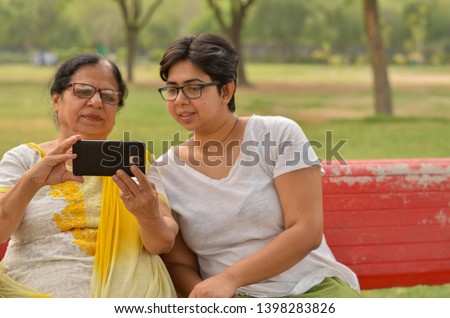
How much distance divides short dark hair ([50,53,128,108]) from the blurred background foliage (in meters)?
62.0

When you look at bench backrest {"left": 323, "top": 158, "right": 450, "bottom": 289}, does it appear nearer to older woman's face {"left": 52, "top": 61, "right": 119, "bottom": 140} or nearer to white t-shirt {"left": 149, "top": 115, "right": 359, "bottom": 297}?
white t-shirt {"left": 149, "top": 115, "right": 359, "bottom": 297}

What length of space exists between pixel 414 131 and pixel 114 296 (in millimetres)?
13068

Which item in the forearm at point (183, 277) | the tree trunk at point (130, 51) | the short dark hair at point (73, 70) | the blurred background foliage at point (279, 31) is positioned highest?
the blurred background foliage at point (279, 31)

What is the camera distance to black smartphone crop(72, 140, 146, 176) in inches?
115

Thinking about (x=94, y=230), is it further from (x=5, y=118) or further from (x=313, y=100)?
(x=313, y=100)

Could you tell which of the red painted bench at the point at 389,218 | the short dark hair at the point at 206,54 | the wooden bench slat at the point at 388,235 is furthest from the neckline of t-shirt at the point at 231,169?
the wooden bench slat at the point at 388,235

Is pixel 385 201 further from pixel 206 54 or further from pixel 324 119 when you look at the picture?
pixel 324 119

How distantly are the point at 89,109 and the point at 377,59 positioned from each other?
14.8 metres

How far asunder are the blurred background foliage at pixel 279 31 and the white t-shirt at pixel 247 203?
6206cm

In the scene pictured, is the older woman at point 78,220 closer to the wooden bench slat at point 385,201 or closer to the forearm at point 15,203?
the forearm at point 15,203

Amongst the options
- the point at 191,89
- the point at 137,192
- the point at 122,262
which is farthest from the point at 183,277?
the point at 191,89

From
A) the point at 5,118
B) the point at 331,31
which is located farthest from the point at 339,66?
the point at 5,118

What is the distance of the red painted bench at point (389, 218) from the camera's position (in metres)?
3.99

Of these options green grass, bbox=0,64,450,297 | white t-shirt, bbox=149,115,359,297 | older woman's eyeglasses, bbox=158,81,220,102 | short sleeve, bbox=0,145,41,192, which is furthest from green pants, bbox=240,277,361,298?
green grass, bbox=0,64,450,297
